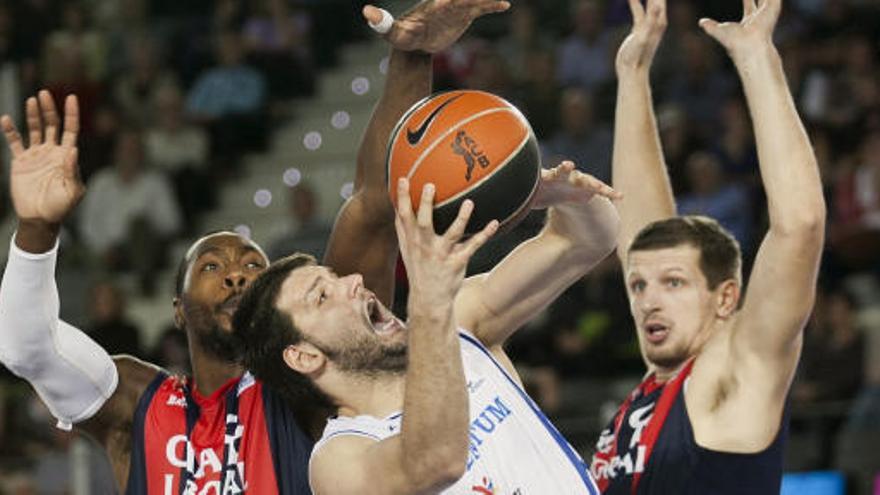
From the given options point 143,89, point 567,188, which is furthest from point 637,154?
point 143,89

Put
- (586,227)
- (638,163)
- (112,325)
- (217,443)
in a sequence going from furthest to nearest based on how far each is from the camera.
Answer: (112,325) → (638,163) → (586,227) → (217,443)

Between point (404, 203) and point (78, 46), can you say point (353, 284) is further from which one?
point (78, 46)

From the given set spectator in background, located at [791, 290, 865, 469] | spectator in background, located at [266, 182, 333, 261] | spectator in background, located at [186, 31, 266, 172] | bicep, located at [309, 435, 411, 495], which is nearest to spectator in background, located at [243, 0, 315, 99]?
spectator in background, located at [186, 31, 266, 172]

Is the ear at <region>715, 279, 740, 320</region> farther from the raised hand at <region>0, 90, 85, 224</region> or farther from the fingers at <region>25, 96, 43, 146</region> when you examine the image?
the fingers at <region>25, 96, 43, 146</region>

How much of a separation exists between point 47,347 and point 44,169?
52 cm

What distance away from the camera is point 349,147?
539 inches

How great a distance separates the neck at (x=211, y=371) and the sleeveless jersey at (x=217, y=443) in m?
0.03

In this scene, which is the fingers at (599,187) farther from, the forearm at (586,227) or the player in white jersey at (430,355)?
the forearm at (586,227)

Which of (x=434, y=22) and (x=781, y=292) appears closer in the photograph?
(x=781, y=292)

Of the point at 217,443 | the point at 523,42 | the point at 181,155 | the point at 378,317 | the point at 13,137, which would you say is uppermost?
the point at 13,137

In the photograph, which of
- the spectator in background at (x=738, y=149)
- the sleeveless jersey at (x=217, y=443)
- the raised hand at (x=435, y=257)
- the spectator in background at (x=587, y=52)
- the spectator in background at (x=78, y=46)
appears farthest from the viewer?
the spectator in background at (x=78, y=46)

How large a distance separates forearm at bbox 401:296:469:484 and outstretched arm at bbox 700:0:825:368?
1061 millimetres

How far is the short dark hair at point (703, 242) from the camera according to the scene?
550 cm

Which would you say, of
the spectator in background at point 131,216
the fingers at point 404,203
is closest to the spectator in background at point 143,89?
the spectator in background at point 131,216
